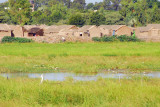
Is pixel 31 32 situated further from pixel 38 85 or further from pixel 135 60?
pixel 38 85

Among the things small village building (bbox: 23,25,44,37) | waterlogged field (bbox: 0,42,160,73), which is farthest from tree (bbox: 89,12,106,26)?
waterlogged field (bbox: 0,42,160,73)

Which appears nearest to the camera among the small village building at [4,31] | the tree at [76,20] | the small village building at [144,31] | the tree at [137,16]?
the small village building at [4,31]

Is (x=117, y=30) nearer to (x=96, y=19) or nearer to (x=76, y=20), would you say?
(x=96, y=19)

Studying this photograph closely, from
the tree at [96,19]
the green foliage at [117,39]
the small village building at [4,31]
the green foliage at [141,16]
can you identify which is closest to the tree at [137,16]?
the green foliage at [141,16]

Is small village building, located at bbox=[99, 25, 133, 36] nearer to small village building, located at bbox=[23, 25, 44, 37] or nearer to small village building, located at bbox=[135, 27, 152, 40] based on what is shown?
small village building, located at bbox=[135, 27, 152, 40]

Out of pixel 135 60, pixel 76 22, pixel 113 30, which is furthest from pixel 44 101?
pixel 76 22

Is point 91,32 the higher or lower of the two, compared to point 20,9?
lower

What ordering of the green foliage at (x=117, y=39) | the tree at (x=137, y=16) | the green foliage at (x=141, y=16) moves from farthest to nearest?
1. the tree at (x=137, y=16)
2. the green foliage at (x=141, y=16)
3. the green foliage at (x=117, y=39)

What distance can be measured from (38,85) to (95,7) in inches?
6351

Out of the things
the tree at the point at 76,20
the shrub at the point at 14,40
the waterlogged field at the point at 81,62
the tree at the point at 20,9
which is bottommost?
the waterlogged field at the point at 81,62

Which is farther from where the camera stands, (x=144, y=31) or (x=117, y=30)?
(x=144, y=31)

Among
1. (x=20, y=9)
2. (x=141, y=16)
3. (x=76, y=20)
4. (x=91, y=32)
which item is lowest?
(x=91, y=32)

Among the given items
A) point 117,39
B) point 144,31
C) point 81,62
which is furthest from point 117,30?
point 81,62

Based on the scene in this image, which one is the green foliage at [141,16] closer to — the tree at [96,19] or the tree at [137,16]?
the tree at [137,16]
